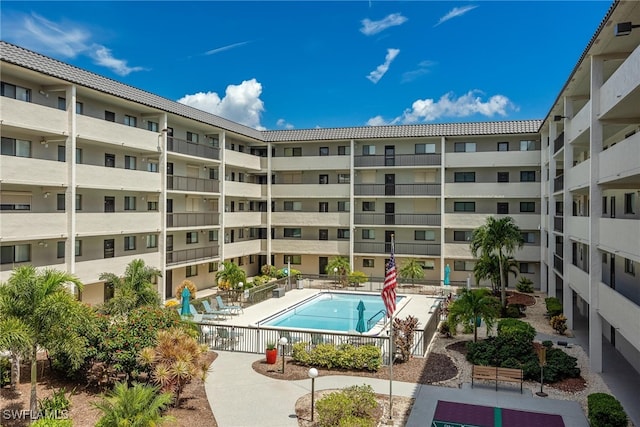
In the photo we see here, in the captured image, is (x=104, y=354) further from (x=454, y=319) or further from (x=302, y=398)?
(x=454, y=319)

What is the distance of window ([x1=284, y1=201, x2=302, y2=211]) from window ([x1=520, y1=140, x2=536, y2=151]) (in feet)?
63.5

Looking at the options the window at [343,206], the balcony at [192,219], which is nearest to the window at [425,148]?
the window at [343,206]

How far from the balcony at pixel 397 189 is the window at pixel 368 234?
10.8 feet

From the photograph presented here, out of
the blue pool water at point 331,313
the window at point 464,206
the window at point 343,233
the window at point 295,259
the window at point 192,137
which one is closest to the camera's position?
the blue pool water at point 331,313

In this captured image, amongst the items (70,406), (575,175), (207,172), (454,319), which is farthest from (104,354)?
(207,172)

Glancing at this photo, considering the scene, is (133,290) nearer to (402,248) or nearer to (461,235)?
(402,248)

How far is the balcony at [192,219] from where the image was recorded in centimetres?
3167

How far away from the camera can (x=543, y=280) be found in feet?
118

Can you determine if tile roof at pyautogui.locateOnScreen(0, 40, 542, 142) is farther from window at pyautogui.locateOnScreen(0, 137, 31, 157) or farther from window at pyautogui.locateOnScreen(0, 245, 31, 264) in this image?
window at pyautogui.locateOnScreen(0, 245, 31, 264)

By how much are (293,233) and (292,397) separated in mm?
28713

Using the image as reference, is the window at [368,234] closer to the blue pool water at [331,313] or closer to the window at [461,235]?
the window at [461,235]

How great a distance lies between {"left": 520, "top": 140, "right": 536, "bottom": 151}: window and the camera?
38062 millimetres

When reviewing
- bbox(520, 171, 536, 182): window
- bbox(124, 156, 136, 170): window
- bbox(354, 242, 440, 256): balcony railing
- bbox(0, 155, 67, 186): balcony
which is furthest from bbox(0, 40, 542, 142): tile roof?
bbox(354, 242, 440, 256): balcony railing

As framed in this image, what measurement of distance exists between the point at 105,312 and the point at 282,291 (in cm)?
1628
